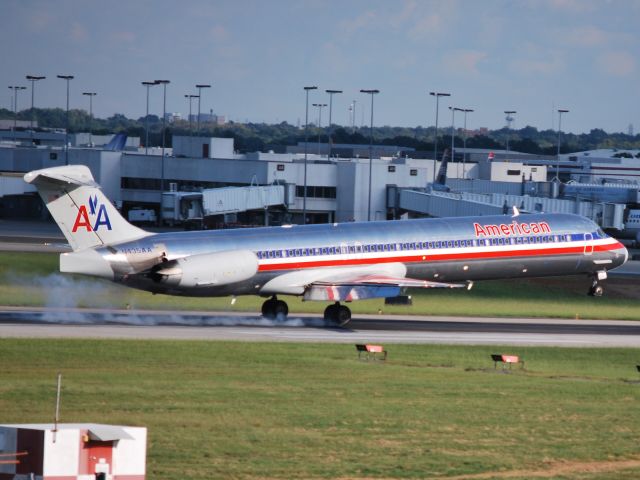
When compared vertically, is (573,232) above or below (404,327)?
above

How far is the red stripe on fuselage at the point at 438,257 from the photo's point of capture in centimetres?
5706

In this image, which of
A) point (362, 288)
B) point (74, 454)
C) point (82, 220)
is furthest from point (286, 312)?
point (74, 454)

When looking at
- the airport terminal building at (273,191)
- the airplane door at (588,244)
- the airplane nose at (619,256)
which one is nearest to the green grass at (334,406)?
the airplane door at (588,244)

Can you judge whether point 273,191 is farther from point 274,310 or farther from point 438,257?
point 274,310

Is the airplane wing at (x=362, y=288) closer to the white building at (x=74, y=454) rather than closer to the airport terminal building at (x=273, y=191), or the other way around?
the white building at (x=74, y=454)

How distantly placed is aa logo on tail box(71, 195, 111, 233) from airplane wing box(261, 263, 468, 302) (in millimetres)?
8408

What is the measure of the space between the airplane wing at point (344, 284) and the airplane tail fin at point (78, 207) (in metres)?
8.21

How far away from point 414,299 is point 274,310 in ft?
44.3

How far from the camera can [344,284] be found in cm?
5681

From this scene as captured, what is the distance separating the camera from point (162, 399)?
34.9m

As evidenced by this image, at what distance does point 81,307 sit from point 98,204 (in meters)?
11.5

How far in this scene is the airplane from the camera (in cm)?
5262

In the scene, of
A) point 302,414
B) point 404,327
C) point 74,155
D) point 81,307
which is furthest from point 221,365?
point 74,155

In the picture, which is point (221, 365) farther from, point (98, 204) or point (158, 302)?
point (158, 302)
